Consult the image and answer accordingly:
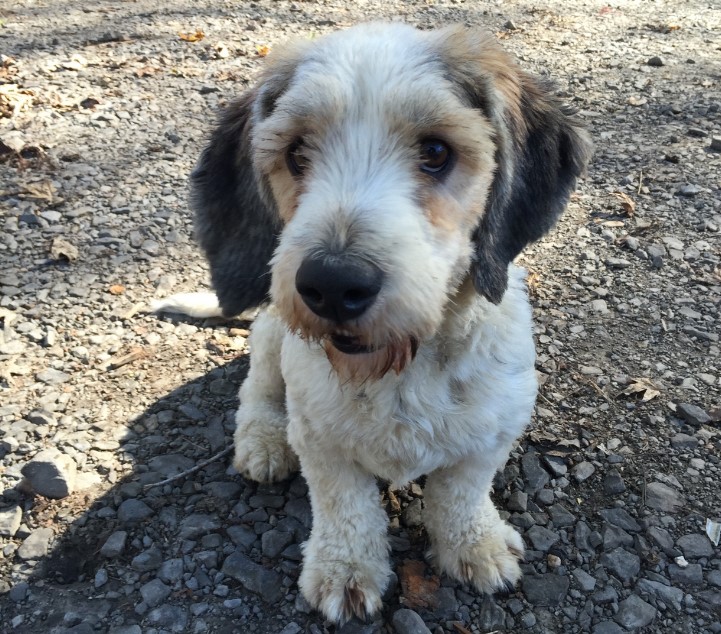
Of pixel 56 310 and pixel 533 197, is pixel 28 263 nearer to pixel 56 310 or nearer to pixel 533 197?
pixel 56 310

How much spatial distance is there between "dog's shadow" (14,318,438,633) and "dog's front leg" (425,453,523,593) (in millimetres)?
203

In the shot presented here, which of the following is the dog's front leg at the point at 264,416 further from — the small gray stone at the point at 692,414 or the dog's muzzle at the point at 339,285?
the small gray stone at the point at 692,414

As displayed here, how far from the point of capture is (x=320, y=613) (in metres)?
2.74

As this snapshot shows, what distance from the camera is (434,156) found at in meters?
2.24

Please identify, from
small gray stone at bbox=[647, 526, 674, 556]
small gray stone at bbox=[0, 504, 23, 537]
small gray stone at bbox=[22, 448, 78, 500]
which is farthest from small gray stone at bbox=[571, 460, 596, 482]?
small gray stone at bbox=[0, 504, 23, 537]

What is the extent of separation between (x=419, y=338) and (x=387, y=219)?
38 cm

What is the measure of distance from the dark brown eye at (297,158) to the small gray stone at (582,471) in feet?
6.56

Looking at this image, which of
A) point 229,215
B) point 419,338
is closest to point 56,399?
point 229,215

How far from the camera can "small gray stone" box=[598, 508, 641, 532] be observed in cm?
304

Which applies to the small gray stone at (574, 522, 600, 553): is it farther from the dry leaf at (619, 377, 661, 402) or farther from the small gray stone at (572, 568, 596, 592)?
the dry leaf at (619, 377, 661, 402)

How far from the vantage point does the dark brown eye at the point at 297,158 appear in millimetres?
2307

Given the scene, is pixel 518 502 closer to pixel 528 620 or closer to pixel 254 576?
pixel 528 620

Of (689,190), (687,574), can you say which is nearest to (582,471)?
(687,574)

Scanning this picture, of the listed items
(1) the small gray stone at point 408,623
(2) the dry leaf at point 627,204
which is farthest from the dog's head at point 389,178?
(2) the dry leaf at point 627,204
